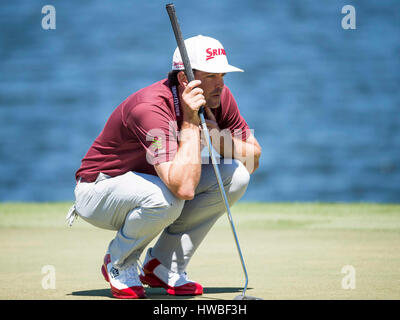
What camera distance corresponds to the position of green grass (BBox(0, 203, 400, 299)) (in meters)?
2.70

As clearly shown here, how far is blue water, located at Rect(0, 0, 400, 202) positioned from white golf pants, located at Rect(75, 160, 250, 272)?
371 centimetres

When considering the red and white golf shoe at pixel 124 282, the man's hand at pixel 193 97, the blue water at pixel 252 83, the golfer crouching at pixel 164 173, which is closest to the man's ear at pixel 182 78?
the golfer crouching at pixel 164 173

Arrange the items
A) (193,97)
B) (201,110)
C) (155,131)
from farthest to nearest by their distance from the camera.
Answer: (201,110) < (193,97) < (155,131)

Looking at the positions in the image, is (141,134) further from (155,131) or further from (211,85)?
(211,85)

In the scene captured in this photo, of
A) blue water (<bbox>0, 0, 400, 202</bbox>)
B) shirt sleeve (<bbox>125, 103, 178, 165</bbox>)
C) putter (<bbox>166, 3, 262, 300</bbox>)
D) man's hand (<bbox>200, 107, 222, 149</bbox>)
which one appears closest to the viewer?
shirt sleeve (<bbox>125, 103, 178, 165</bbox>)

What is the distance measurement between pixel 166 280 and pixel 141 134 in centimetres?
68

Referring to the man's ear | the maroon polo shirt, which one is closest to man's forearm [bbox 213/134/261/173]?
the maroon polo shirt

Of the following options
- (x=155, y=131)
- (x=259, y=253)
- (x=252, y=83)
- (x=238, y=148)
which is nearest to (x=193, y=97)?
(x=155, y=131)

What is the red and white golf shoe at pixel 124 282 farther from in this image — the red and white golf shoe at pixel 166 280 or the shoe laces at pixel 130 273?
the red and white golf shoe at pixel 166 280

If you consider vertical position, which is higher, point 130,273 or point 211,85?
point 211,85

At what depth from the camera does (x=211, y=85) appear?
106 inches

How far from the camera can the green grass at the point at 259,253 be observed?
2.70m

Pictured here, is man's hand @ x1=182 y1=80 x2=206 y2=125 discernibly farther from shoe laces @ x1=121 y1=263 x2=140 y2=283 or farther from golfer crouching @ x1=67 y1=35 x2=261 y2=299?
shoe laces @ x1=121 y1=263 x2=140 y2=283

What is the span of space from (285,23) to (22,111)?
9.60 feet
